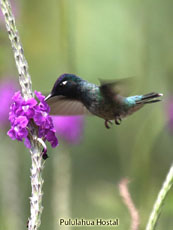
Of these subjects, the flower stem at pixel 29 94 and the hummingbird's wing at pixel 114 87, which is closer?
the flower stem at pixel 29 94

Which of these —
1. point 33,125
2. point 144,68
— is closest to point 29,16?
point 144,68

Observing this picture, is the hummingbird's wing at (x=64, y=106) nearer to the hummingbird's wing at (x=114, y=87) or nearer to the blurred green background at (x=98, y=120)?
the hummingbird's wing at (x=114, y=87)

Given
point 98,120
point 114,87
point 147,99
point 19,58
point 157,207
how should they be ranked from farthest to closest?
point 98,120
point 147,99
point 114,87
point 157,207
point 19,58

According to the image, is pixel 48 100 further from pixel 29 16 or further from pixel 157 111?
pixel 29 16

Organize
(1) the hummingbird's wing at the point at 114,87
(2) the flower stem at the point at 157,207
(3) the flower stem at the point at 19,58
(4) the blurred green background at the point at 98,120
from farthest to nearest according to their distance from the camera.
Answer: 1. (4) the blurred green background at the point at 98,120
2. (1) the hummingbird's wing at the point at 114,87
3. (2) the flower stem at the point at 157,207
4. (3) the flower stem at the point at 19,58

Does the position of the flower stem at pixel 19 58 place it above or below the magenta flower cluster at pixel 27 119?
Answer: above

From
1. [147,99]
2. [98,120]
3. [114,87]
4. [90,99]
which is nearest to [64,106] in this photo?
[90,99]

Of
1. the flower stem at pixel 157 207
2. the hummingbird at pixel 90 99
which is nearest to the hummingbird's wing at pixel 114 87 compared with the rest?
the hummingbird at pixel 90 99

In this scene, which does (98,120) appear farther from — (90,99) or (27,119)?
(27,119)
